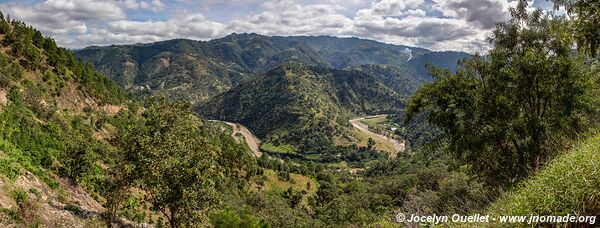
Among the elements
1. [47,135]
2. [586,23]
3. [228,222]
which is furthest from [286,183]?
[586,23]

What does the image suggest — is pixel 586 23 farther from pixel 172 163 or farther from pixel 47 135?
pixel 47 135

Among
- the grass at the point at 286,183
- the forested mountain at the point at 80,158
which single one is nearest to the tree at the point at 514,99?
the forested mountain at the point at 80,158

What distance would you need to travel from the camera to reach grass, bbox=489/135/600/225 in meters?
6.77

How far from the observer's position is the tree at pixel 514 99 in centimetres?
1923

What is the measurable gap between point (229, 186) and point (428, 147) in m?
76.8

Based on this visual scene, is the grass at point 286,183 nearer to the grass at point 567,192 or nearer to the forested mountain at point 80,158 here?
the forested mountain at point 80,158

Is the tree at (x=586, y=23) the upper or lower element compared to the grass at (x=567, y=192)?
upper

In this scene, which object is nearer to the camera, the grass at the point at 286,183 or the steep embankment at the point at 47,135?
the steep embankment at the point at 47,135

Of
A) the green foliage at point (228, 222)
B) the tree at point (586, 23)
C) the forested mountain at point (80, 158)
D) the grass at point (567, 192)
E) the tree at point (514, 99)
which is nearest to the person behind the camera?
the grass at point (567, 192)

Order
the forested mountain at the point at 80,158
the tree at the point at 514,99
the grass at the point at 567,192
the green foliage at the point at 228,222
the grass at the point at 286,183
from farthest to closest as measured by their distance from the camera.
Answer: the grass at the point at 286,183
the green foliage at the point at 228,222
the forested mountain at the point at 80,158
the tree at the point at 514,99
the grass at the point at 567,192

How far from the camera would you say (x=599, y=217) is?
22.0ft

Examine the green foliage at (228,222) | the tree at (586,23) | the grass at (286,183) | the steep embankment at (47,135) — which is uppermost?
the tree at (586,23)

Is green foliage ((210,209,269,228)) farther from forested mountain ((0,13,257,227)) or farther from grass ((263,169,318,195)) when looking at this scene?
grass ((263,169,318,195))

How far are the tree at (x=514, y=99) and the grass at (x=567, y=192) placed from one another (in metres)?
11.0
